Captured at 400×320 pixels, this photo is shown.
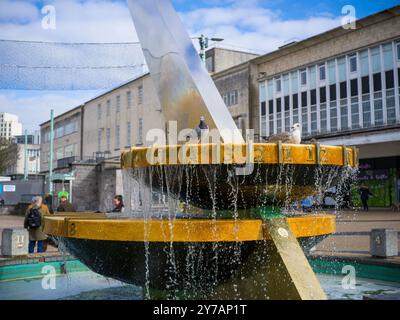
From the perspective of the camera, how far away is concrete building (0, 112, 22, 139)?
35.4m

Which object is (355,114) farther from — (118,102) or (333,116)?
(118,102)

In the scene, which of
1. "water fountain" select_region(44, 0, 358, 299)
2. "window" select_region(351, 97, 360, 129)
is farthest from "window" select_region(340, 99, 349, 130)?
"water fountain" select_region(44, 0, 358, 299)

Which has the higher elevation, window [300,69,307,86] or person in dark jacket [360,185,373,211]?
window [300,69,307,86]

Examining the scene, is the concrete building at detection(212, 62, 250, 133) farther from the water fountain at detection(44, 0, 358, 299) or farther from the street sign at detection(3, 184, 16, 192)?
the water fountain at detection(44, 0, 358, 299)

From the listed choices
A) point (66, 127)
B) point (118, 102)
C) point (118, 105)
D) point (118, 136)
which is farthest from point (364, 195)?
point (66, 127)

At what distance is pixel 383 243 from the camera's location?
25.1 feet

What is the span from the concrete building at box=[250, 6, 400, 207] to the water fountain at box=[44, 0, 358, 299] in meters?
19.7

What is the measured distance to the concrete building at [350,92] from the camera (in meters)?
22.8

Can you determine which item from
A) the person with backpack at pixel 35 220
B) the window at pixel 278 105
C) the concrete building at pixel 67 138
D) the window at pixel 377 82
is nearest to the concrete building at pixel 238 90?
the window at pixel 278 105

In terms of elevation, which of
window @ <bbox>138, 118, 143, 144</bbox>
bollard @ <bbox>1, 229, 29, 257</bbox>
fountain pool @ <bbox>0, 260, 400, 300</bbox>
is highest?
window @ <bbox>138, 118, 143, 144</bbox>

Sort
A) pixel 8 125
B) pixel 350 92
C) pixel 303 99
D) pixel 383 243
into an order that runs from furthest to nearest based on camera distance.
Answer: pixel 8 125
pixel 303 99
pixel 350 92
pixel 383 243

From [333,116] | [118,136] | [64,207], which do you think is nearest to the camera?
[64,207]

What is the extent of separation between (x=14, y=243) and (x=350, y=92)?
2035 cm

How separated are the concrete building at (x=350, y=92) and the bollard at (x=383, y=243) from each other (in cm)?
1593
